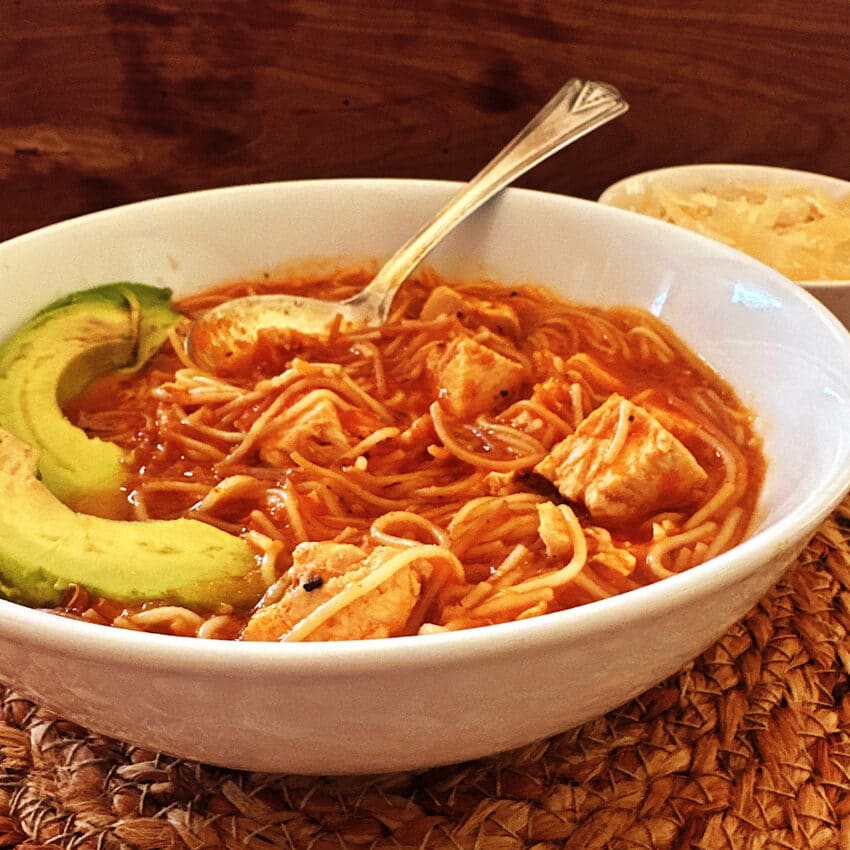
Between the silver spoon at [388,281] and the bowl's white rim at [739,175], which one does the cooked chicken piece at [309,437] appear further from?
the bowl's white rim at [739,175]

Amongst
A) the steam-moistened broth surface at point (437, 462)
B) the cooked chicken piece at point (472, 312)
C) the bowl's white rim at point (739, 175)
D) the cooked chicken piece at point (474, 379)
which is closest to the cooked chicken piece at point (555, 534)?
the steam-moistened broth surface at point (437, 462)

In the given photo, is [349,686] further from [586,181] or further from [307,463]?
[586,181]

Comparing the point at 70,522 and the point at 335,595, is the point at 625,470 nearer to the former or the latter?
the point at 335,595

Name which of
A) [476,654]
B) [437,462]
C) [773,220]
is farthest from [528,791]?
[773,220]

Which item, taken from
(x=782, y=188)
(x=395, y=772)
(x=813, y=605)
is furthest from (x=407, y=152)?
(x=395, y=772)

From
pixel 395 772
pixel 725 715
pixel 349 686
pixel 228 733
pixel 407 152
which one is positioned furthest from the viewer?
pixel 407 152

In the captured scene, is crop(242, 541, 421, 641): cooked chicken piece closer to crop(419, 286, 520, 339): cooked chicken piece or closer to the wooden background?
crop(419, 286, 520, 339): cooked chicken piece

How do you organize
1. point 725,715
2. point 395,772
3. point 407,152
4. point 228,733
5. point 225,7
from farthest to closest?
point 407,152 → point 225,7 → point 725,715 → point 395,772 → point 228,733
